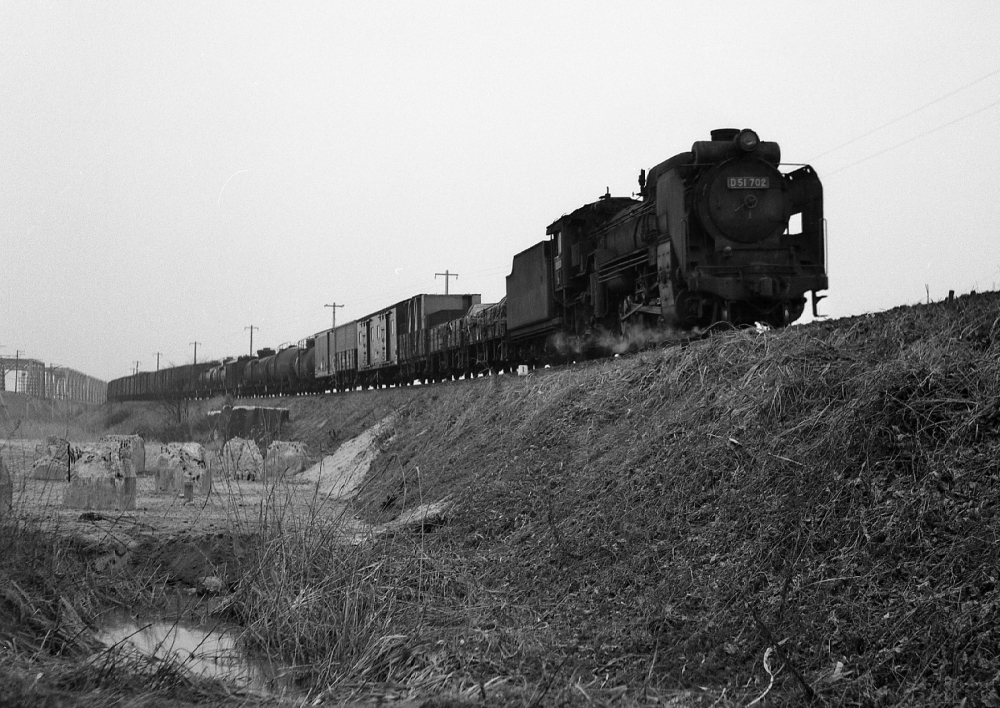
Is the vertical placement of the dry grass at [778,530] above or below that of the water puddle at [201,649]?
above

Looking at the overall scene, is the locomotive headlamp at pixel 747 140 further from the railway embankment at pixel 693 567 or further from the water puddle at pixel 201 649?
the water puddle at pixel 201 649

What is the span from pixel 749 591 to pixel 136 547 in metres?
6.01

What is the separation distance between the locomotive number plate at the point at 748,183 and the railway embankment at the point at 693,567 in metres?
5.49

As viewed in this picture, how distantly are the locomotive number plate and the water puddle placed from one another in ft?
33.6

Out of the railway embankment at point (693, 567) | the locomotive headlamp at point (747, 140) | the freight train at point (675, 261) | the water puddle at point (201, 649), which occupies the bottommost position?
the water puddle at point (201, 649)

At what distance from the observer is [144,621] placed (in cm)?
695

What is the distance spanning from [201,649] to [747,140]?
11284 millimetres

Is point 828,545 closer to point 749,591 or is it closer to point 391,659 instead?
point 749,591

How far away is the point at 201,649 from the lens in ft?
20.7

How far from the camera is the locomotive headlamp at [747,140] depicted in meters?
14.0

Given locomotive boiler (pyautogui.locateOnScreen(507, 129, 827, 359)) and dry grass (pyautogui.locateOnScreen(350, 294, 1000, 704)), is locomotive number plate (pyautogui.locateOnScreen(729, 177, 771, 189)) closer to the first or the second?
locomotive boiler (pyautogui.locateOnScreen(507, 129, 827, 359))

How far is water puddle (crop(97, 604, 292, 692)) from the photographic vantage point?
5598 millimetres

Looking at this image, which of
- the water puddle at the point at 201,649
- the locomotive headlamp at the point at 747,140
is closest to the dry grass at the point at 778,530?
the water puddle at the point at 201,649

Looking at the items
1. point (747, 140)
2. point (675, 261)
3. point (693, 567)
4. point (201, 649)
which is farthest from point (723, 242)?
point (201, 649)
